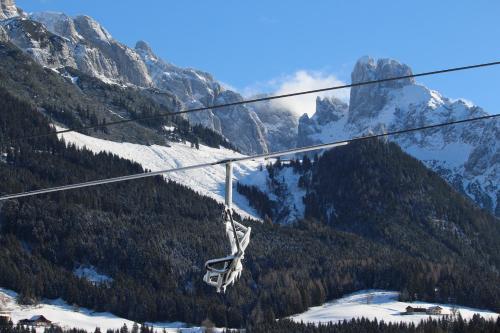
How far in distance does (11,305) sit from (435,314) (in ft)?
260

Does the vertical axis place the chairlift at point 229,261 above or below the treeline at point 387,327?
below

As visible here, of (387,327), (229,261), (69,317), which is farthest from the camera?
(69,317)

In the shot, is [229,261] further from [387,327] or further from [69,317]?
[69,317]

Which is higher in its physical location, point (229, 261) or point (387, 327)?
point (387, 327)

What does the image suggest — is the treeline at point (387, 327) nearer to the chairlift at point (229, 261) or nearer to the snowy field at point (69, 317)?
the snowy field at point (69, 317)

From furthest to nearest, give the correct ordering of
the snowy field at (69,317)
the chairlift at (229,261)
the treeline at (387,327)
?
the snowy field at (69,317), the treeline at (387,327), the chairlift at (229,261)

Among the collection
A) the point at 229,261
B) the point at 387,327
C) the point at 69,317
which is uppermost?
the point at 69,317

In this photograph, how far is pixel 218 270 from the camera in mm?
32688

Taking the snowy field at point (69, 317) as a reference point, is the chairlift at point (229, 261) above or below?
below

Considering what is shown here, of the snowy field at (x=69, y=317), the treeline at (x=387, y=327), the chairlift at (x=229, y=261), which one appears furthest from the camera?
the snowy field at (x=69, y=317)

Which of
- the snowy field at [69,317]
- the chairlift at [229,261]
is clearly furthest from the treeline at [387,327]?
the chairlift at [229,261]

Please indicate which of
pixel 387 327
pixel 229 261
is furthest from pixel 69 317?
pixel 229 261

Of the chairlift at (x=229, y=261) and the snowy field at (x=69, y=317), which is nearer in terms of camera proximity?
the chairlift at (x=229, y=261)

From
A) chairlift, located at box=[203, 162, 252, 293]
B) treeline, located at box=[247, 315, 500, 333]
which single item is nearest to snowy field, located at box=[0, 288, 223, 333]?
treeline, located at box=[247, 315, 500, 333]
